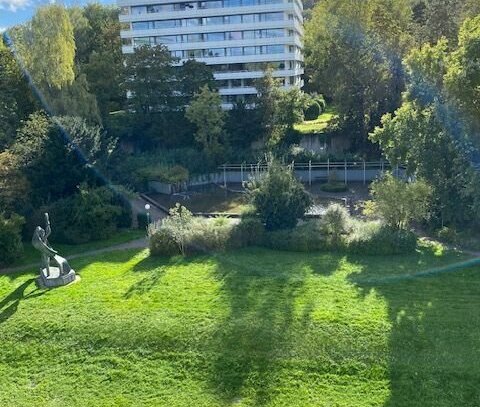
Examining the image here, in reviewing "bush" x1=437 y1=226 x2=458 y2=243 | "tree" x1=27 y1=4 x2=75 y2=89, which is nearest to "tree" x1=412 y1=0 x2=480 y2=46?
"bush" x1=437 y1=226 x2=458 y2=243

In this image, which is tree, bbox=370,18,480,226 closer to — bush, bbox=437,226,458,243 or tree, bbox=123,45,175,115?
bush, bbox=437,226,458,243

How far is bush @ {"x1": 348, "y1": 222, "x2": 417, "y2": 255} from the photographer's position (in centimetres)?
2220

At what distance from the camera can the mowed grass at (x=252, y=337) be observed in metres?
13.5

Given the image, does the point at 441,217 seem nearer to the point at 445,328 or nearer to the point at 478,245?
the point at 478,245

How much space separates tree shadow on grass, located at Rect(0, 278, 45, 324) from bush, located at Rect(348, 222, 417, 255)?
517 inches

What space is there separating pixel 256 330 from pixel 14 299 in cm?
977

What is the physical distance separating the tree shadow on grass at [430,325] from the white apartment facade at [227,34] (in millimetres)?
37414

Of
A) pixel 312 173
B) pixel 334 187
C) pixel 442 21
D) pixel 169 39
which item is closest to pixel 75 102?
Result: pixel 312 173

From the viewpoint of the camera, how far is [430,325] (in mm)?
15500

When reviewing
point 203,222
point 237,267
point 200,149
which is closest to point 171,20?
point 200,149

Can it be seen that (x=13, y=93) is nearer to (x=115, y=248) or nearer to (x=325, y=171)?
(x=115, y=248)

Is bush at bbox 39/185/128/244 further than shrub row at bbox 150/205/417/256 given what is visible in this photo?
Yes

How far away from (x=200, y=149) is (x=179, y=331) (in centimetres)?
2684

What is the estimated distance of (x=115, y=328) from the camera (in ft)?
54.4
